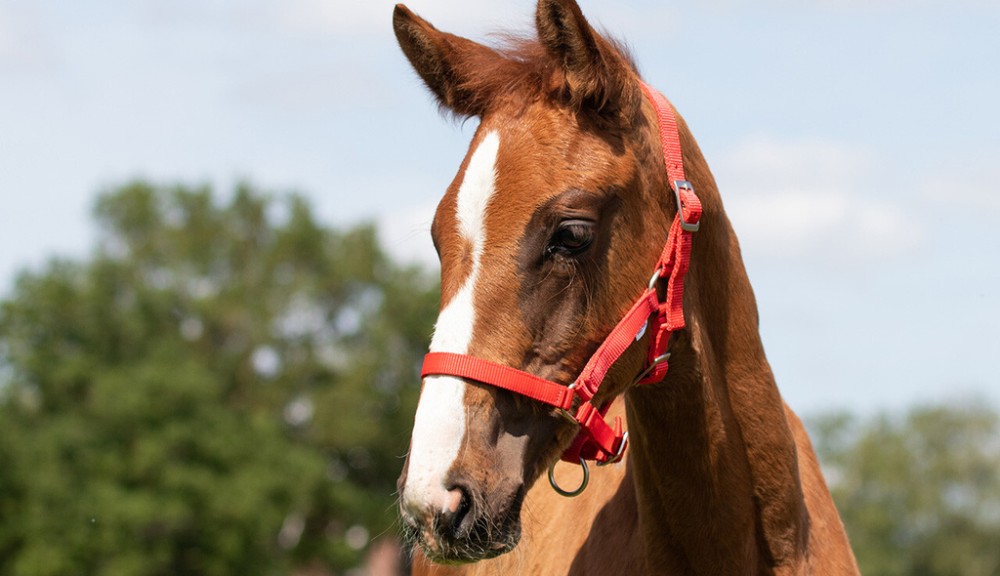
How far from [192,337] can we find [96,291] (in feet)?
17.0

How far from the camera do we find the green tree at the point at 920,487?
7225 cm

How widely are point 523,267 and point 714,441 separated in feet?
3.49

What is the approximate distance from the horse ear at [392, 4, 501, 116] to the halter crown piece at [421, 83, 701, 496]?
27.3 inches

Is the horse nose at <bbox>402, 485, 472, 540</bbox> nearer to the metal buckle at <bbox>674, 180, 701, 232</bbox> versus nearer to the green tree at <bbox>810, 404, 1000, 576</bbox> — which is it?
the metal buckle at <bbox>674, 180, 701, 232</bbox>

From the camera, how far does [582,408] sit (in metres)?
3.80

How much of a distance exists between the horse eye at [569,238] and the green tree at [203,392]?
40.1m

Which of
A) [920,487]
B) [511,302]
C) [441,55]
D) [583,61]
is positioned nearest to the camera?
[511,302]

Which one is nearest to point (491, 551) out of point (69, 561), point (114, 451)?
point (69, 561)

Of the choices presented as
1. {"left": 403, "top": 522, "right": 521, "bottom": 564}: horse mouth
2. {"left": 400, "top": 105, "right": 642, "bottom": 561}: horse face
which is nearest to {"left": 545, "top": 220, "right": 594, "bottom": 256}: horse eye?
{"left": 400, "top": 105, "right": 642, "bottom": 561}: horse face

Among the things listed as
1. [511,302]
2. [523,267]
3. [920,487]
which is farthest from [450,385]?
[920,487]

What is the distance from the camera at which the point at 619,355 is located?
3.86 meters

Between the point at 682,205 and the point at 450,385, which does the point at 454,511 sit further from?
the point at 682,205

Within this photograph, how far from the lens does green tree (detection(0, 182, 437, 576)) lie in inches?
1738

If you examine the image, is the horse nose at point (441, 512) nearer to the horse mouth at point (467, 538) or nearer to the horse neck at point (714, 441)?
Result: the horse mouth at point (467, 538)
